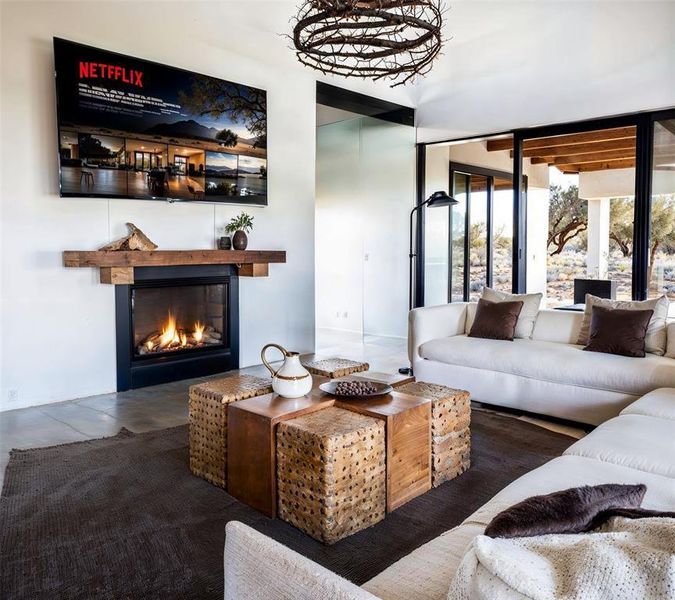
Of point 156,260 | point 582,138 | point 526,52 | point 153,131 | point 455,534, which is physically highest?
point 526,52

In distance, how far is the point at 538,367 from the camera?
12.8 ft

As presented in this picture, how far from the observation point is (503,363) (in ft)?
13.4

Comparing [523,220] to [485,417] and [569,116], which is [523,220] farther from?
[485,417]

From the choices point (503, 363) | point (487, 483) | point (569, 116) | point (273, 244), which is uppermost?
point (569, 116)

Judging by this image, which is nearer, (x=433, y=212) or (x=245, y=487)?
(x=245, y=487)

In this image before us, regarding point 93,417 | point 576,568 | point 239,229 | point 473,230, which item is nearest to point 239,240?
point 239,229

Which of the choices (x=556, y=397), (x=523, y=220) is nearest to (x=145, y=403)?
(x=556, y=397)

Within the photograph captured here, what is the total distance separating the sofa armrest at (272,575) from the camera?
97 cm

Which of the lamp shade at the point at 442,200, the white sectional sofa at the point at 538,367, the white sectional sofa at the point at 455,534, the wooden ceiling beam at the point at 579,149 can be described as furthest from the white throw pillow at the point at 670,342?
the wooden ceiling beam at the point at 579,149

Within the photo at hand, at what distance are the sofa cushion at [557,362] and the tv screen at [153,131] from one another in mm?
2376

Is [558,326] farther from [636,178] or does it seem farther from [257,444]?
[257,444]

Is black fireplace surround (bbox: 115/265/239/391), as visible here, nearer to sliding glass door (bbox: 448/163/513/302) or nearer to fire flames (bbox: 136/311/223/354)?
fire flames (bbox: 136/311/223/354)

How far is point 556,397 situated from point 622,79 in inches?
131

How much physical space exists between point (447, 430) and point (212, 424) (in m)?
1.16
